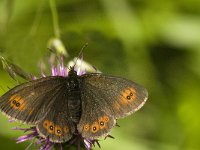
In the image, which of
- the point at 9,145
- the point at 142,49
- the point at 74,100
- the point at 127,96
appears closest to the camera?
the point at 127,96

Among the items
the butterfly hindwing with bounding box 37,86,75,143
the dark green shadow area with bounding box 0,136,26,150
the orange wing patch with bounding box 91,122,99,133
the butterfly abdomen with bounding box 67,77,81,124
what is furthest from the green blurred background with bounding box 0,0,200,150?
the orange wing patch with bounding box 91,122,99,133

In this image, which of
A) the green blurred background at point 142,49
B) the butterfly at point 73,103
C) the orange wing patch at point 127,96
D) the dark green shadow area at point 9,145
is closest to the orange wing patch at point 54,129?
the butterfly at point 73,103

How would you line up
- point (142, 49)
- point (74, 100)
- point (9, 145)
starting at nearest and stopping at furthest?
1. point (74, 100)
2. point (9, 145)
3. point (142, 49)

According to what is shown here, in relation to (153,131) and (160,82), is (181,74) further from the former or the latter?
(153,131)

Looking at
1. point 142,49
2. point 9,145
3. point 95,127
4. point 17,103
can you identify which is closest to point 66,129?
point 95,127

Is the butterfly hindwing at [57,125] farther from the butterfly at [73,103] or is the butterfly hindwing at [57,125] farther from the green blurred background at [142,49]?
the green blurred background at [142,49]

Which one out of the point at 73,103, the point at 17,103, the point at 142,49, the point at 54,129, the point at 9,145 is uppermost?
the point at 142,49

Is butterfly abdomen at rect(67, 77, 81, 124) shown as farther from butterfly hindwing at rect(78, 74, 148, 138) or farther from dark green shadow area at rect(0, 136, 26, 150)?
dark green shadow area at rect(0, 136, 26, 150)

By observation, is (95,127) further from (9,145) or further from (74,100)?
(9,145)
